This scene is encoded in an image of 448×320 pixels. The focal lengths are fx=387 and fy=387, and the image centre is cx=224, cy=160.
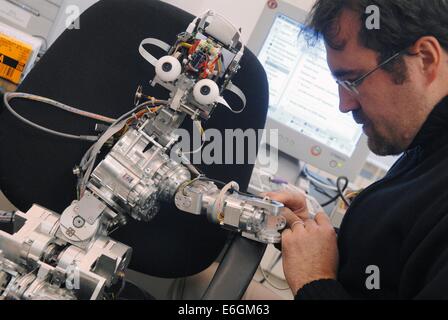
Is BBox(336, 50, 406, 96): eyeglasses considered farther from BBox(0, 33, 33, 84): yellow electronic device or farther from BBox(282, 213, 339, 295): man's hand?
BBox(0, 33, 33, 84): yellow electronic device

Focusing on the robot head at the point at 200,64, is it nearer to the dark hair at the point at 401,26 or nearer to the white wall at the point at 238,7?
the dark hair at the point at 401,26

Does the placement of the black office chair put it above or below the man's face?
below

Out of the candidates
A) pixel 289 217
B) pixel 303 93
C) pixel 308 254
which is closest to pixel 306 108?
pixel 303 93

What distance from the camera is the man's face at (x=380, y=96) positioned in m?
0.83

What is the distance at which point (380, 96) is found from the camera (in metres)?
0.87

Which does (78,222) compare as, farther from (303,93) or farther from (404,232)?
(303,93)

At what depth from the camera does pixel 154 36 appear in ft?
2.97

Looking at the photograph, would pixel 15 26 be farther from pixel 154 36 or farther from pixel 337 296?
pixel 337 296

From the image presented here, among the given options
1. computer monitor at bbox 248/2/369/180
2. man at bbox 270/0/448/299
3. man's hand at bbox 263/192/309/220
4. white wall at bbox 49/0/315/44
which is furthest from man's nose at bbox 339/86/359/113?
white wall at bbox 49/0/315/44

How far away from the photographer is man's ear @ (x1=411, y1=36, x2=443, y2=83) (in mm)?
787
